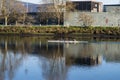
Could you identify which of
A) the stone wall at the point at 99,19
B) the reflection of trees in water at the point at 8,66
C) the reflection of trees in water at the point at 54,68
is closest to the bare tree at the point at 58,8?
the stone wall at the point at 99,19

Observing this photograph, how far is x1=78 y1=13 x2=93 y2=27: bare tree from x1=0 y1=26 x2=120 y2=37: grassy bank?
665cm

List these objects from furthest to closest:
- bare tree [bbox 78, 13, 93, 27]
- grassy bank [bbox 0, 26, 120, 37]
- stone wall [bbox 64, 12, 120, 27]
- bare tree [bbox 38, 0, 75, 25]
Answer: bare tree [bbox 38, 0, 75, 25]
stone wall [bbox 64, 12, 120, 27]
bare tree [bbox 78, 13, 93, 27]
grassy bank [bbox 0, 26, 120, 37]

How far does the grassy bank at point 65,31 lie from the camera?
58875 mm

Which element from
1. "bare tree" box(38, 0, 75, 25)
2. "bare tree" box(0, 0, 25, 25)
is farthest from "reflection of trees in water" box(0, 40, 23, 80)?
"bare tree" box(38, 0, 75, 25)

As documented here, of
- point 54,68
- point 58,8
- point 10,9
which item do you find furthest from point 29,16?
point 54,68

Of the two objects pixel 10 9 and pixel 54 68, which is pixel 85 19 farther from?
pixel 54 68

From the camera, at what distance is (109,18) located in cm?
6869

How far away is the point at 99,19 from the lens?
69375 mm

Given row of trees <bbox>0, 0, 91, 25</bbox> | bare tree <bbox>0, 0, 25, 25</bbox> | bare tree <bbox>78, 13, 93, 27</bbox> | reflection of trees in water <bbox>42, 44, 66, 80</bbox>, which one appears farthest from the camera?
row of trees <bbox>0, 0, 91, 25</bbox>

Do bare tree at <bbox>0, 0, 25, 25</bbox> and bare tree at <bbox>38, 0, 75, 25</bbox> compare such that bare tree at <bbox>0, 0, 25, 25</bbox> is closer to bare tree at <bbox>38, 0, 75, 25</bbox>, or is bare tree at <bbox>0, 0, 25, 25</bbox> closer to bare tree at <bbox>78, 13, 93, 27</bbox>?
bare tree at <bbox>38, 0, 75, 25</bbox>

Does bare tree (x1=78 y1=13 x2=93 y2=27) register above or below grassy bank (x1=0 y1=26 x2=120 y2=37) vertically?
above

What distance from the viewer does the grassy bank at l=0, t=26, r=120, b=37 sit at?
5888 cm

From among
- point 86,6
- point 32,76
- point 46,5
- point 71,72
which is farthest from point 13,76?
point 86,6

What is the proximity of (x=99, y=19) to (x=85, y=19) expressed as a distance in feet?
11.1
